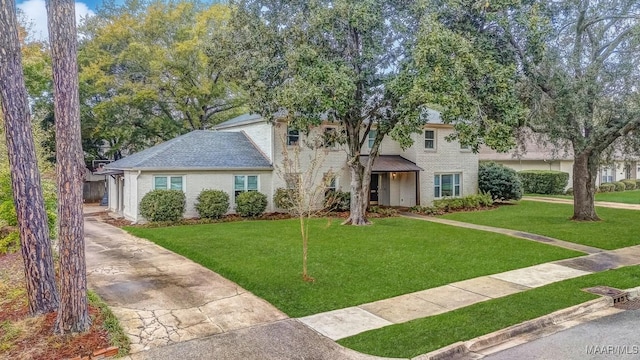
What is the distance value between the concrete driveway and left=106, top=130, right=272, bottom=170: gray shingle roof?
7.09 meters

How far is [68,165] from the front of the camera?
6055 millimetres

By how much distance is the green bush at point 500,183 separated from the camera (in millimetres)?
25031

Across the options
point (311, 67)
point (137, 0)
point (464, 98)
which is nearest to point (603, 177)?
point (464, 98)

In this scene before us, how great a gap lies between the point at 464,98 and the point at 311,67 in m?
5.22

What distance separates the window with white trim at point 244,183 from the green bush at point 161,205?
2.86 metres

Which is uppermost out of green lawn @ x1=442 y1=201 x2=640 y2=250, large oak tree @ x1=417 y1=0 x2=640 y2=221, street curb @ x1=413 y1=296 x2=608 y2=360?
large oak tree @ x1=417 y1=0 x2=640 y2=221

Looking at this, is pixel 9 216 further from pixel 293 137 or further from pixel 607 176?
pixel 607 176

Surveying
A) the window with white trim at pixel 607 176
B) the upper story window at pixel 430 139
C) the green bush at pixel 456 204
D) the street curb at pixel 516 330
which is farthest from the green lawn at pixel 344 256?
the window with white trim at pixel 607 176

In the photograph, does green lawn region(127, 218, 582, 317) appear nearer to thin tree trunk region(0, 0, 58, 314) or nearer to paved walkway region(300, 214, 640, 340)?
paved walkway region(300, 214, 640, 340)

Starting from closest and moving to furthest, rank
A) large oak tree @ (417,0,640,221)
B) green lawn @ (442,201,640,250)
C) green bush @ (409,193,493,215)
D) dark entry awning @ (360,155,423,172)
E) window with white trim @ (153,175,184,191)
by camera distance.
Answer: large oak tree @ (417,0,640,221) < green lawn @ (442,201,640,250) < window with white trim @ (153,175,184,191) < green bush @ (409,193,493,215) < dark entry awning @ (360,155,423,172)

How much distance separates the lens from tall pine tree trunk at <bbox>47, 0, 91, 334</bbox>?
19.8 ft

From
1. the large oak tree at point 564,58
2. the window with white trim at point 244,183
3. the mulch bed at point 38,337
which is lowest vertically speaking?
the mulch bed at point 38,337

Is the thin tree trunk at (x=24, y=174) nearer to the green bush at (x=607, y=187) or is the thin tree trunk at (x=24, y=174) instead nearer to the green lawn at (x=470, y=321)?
the green lawn at (x=470, y=321)

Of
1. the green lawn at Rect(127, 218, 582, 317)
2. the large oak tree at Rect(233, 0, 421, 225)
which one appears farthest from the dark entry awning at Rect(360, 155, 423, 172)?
the green lawn at Rect(127, 218, 582, 317)
